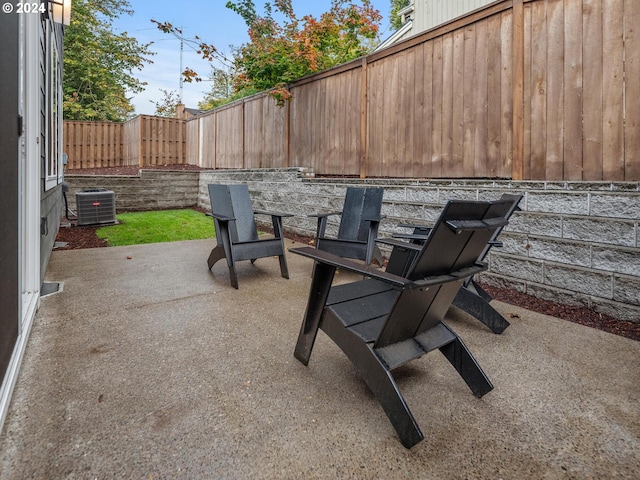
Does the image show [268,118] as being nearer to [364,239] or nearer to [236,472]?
[364,239]

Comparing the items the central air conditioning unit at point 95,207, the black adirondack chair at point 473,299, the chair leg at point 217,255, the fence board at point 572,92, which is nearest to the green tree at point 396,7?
the central air conditioning unit at point 95,207

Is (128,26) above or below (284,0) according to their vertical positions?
above

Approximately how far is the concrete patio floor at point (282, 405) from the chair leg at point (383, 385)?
0.08 metres

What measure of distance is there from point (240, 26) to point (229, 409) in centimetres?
737

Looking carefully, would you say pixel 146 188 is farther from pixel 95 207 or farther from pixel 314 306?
pixel 314 306

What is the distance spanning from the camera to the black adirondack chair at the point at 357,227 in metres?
3.47

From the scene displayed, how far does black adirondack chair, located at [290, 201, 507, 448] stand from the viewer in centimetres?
132

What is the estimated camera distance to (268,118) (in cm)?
656

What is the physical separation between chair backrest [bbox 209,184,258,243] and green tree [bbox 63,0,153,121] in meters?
13.9

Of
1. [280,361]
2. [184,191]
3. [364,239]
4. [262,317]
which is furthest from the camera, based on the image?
[184,191]

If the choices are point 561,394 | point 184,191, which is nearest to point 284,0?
point 184,191

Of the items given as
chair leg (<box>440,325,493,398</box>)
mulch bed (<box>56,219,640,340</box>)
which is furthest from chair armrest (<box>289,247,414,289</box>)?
mulch bed (<box>56,219,640,340</box>)

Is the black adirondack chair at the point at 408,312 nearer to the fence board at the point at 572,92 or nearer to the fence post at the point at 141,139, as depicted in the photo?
the fence board at the point at 572,92

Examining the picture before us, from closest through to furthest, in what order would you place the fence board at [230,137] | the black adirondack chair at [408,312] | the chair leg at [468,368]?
the black adirondack chair at [408,312]
the chair leg at [468,368]
the fence board at [230,137]
